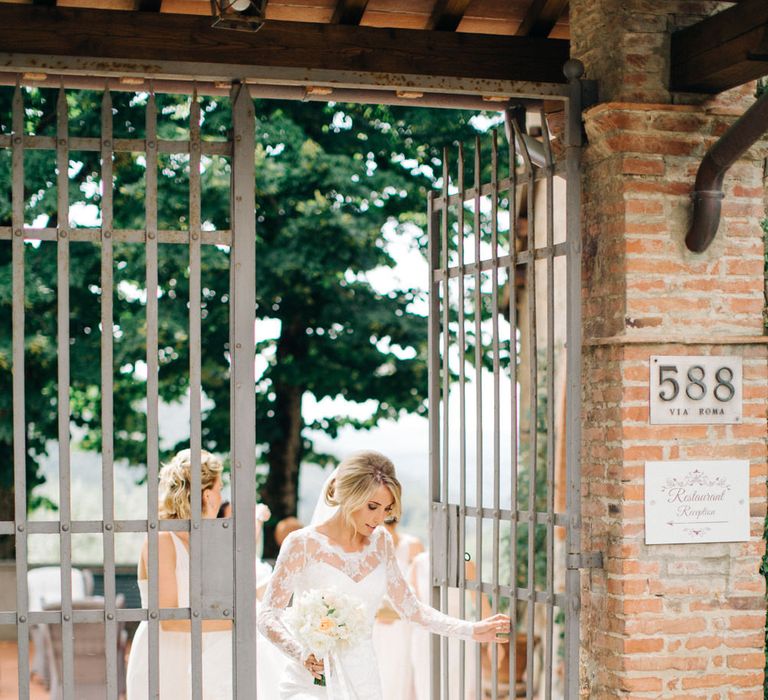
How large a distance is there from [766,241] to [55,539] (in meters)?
13.6

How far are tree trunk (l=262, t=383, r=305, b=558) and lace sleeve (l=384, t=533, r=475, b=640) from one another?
7.13 m

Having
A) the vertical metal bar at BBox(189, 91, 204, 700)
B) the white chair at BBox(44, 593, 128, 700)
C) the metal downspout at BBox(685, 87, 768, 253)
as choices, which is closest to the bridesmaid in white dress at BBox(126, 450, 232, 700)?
the vertical metal bar at BBox(189, 91, 204, 700)

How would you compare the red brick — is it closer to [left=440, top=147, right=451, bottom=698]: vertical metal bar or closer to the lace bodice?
the lace bodice

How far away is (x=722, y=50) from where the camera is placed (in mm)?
4492

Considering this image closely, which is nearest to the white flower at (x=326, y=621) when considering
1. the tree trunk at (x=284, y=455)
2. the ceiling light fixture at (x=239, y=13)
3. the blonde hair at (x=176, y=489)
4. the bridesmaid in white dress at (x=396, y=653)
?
the blonde hair at (x=176, y=489)

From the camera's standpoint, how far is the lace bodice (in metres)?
4.98

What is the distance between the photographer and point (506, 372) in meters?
12.8

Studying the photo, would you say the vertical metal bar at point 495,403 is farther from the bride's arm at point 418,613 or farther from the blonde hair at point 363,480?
the blonde hair at point 363,480

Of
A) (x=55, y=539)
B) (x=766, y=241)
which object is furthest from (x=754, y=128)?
(x=55, y=539)

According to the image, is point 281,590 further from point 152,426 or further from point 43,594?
point 43,594

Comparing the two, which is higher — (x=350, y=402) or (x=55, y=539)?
(x=350, y=402)

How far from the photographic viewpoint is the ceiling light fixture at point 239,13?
416 centimetres

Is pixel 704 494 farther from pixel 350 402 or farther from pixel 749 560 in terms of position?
pixel 350 402

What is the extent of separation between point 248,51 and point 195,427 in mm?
1526
